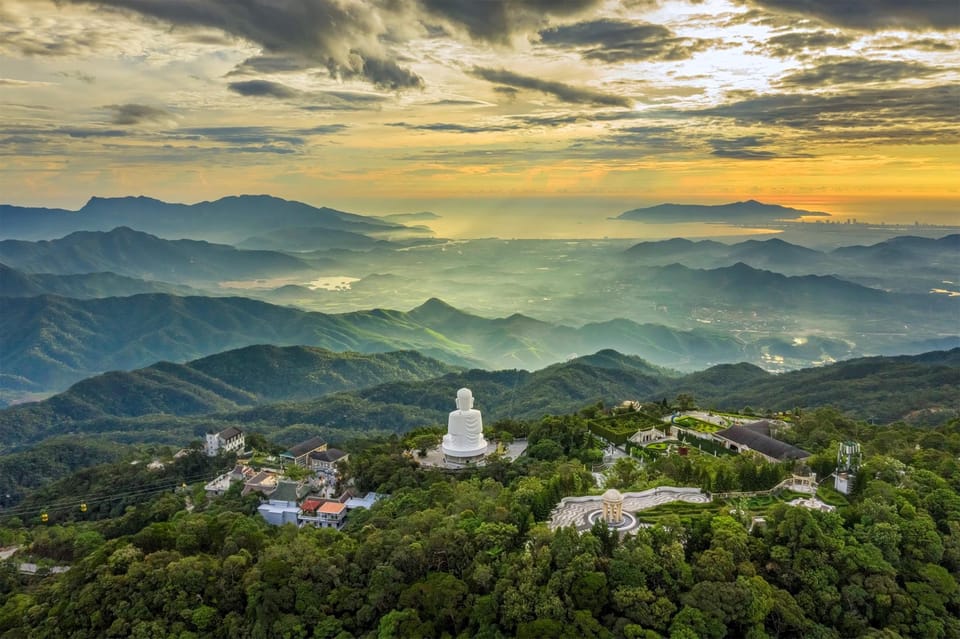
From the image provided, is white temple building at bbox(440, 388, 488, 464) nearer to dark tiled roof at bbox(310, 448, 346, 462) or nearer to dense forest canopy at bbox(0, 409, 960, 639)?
dense forest canopy at bbox(0, 409, 960, 639)

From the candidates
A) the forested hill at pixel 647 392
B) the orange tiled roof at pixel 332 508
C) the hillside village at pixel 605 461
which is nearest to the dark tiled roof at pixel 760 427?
the hillside village at pixel 605 461

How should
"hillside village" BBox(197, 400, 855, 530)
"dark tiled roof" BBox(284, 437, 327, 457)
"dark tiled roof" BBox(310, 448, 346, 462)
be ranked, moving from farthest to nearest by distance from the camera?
"dark tiled roof" BBox(284, 437, 327, 457), "dark tiled roof" BBox(310, 448, 346, 462), "hillside village" BBox(197, 400, 855, 530)

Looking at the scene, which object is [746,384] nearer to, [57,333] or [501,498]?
[501,498]

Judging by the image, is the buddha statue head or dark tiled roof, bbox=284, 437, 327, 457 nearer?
the buddha statue head

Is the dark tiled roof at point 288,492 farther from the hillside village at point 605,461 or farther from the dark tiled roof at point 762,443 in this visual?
the dark tiled roof at point 762,443

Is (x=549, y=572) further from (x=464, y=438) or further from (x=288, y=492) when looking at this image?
(x=288, y=492)

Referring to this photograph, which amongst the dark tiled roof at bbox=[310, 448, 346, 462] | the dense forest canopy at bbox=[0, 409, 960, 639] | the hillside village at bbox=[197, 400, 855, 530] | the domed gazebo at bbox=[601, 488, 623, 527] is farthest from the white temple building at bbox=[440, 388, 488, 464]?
the domed gazebo at bbox=[601, 488, 623, 527]

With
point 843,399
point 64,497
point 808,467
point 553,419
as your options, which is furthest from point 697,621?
point 843,399
